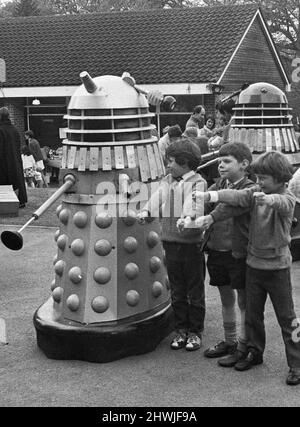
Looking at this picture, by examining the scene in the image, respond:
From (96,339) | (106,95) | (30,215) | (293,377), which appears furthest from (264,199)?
(30,215)

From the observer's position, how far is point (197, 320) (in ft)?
16.0

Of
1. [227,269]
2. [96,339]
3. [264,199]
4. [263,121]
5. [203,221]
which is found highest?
[263,121]

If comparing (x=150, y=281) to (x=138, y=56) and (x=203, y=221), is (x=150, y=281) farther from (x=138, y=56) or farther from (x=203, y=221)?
(x=138, y=56)

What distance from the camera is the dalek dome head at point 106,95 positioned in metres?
4.59

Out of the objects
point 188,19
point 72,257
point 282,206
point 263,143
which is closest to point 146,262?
point 72,257

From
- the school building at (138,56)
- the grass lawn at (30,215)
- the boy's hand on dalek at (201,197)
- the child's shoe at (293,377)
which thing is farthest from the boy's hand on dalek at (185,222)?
the school building at (138,56)

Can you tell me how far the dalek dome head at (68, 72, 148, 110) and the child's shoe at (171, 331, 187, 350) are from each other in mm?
1677

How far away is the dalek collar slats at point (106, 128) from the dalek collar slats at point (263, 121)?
2.79 m

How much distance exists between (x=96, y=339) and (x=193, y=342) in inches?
29.6

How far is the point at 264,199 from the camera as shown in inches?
154

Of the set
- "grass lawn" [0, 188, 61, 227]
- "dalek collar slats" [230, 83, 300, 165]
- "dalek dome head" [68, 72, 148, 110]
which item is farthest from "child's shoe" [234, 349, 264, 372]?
"grass lawn" [0, 188, 61, 227]

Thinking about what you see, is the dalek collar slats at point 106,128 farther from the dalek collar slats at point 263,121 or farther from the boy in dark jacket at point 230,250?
the dalek collar slats at point 263,121

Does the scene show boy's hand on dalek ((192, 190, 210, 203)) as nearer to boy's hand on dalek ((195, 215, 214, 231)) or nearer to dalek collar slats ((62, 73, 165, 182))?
boy's hand on dalek ((195, 215, 214, 231))

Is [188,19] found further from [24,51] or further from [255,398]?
[255,398]
